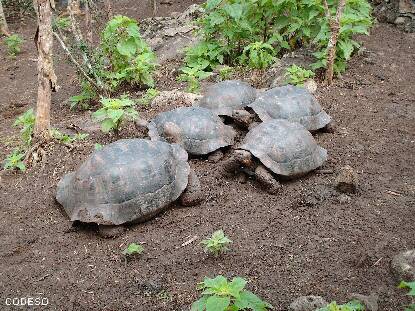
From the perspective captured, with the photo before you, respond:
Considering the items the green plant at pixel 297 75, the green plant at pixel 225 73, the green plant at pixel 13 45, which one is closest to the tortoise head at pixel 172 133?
the green plant at pixel 297 75

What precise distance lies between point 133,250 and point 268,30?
226 inches

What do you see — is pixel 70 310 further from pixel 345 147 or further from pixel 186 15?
pixel 186 15

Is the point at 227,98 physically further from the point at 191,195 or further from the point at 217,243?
the point at 217,243

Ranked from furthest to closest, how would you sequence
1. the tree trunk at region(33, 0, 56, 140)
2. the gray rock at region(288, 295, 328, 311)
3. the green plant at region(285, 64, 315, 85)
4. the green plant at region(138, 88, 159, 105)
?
the green plant at region(138, 88, 159, 105), the green plant at region(285, 64, 315, 85), the tree trunk at region(33, 0, 56, 140), the gray rock at region(288, 295, 328, 311)

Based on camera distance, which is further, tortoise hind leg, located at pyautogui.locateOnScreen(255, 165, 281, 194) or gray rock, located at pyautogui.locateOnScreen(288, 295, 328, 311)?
tortoise hind leg, located at pyautogui.locateOnScreen(255, 165, 281, 194)

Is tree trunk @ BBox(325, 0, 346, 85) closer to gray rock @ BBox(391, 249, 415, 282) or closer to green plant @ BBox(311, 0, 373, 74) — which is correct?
green plant @ BBox(311, 0, 373, 74)

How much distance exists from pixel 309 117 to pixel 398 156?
3.98 ft

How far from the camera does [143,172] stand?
4.75m

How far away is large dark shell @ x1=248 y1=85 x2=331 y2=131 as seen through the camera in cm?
609

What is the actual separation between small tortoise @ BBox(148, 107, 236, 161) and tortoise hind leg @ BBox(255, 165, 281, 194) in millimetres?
746

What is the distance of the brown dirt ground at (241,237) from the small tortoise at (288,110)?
27cm

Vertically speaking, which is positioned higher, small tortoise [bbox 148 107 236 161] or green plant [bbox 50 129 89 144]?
small tortoise [bbox 148 107 236 161]

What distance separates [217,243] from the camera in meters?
4.16

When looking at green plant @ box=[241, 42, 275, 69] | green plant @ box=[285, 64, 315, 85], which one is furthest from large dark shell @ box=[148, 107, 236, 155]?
green plant @ box=[241, 42, 275, 69]
